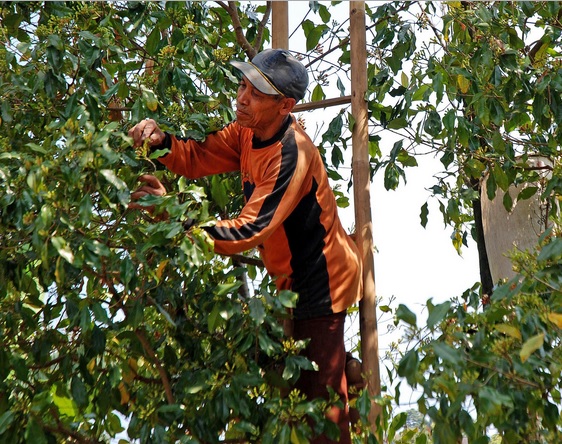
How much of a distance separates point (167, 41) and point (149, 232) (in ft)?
4.15

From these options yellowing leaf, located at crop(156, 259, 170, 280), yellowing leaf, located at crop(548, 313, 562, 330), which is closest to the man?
yellowing leaf, located at crop(156, 259, 170, 280)

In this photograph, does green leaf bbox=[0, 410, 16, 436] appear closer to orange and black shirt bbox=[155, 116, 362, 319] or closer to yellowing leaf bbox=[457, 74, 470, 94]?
orange and black shirt bbox=[155, 116, 362, 319]

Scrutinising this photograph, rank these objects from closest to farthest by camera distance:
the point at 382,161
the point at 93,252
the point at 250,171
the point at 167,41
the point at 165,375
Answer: the point at 93,252 < the point at 165,375 < the point at 250,171 < the point at 167,41 < the point at 382,161

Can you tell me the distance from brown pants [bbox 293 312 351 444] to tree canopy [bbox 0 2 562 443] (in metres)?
0.09

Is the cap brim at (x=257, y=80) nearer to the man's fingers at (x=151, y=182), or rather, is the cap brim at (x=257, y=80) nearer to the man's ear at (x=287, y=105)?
the man's ear at (x=287, y=105)

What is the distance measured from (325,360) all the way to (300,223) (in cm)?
48

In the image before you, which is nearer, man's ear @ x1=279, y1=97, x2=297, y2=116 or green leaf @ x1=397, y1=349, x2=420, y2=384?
green leaf @ x1=397, y1=349, x2=420, y2=384

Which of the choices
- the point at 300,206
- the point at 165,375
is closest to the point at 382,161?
the point at 300,206

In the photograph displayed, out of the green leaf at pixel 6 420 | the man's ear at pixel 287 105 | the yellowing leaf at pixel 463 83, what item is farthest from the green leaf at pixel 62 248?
the yellowing leaf at pixel 463 83

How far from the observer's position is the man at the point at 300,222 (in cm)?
373

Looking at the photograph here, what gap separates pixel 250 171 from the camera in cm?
385

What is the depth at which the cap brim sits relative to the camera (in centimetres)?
371

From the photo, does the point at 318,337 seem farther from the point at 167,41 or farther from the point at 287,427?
the point at 167,41

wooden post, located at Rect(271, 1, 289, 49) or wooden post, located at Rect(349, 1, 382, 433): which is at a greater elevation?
wooden post, located at Rect(271, 1, 289, 49)
